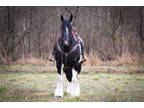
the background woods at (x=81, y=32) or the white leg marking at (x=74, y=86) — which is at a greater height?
the background woods at (x=81, y=32)

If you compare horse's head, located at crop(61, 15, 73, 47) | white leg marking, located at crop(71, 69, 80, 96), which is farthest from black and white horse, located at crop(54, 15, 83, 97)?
horse's head, located at crop(61, 15, 73, 47)

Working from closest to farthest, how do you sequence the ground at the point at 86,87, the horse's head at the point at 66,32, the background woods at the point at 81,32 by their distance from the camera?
the horse's head at the point at 66,32, the ground at the point at 86,87, the background woods at the point at 81,32

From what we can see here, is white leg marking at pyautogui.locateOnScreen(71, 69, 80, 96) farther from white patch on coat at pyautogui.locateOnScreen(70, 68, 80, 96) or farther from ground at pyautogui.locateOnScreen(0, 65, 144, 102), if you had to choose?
ground at pyautogui.locateOnScreen(0, 65, 144, 102)

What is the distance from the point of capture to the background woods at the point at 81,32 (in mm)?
12375

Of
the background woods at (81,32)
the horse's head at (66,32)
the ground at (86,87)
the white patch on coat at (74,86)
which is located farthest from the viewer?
the background woods at (81,32)

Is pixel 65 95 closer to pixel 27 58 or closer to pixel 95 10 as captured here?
pixel 27 58

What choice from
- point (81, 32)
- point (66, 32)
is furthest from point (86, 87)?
point (81, 32)

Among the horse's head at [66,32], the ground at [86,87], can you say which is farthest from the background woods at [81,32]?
the horse's head at [66,32]

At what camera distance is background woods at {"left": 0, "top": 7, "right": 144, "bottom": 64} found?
12.4 m

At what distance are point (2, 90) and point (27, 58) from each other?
6727mm

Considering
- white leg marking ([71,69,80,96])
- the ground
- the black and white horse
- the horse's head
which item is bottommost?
the ground

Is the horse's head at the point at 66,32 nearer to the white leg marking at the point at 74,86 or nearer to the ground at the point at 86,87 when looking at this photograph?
the white leg marking at the point at 74,86

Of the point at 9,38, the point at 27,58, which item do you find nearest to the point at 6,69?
the point at 27,58

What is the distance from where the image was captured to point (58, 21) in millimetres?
14836
